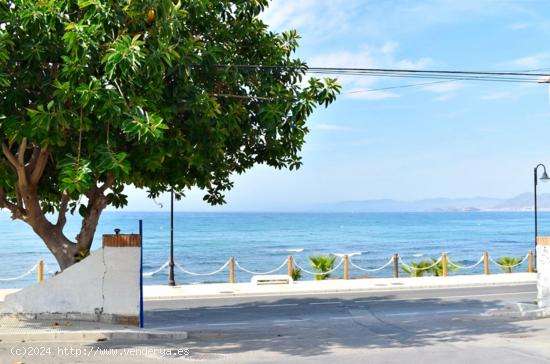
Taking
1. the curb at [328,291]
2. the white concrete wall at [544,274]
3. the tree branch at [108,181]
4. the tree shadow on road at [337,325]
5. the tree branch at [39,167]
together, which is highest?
the tree branch at [39,167]

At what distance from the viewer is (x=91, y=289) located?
47.1ft

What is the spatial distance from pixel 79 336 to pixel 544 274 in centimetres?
1167

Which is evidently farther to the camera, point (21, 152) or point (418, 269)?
point (418, 269)

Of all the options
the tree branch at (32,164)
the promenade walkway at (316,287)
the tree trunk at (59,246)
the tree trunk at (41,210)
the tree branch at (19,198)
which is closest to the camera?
the tree trunk at (41,210)

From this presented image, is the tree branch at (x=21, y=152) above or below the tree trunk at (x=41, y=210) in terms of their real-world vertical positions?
above

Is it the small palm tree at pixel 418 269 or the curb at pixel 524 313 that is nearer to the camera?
the curb at pixel 524 313

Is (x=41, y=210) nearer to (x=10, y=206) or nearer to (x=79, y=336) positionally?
(x=10, y=206)

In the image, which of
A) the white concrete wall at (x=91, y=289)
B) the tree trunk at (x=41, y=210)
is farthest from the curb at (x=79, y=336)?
the tree trunk at (x=41, y=210)

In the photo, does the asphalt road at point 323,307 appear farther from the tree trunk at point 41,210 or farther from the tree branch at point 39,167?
the tree branch at point 39,167

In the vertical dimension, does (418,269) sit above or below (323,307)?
above

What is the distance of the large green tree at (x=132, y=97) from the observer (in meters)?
11.3

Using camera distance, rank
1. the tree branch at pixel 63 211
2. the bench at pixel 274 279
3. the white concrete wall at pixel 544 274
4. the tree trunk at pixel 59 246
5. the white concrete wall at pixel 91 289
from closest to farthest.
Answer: the white concrete wall at pixel 91 289, the tree trunk at pixel 59 246, the tree branch at pixel 63 211, the white concrete wall at pixel 544 274, the bench at pixel 274 279

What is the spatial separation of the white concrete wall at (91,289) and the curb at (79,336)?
1.09 metres

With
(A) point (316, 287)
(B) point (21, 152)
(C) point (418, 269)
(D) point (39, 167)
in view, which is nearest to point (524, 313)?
(A) point (316, 287)
